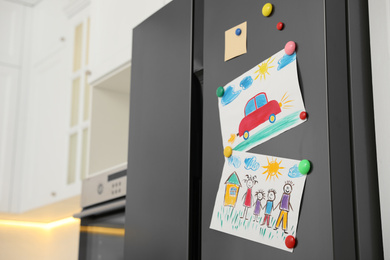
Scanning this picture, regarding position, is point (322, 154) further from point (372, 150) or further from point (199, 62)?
point (199, 62)

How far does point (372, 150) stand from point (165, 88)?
52 centimetres

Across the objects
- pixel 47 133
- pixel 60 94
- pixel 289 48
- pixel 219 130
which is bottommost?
pixel 219 130

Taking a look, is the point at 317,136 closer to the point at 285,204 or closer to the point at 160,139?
the point at 285,204

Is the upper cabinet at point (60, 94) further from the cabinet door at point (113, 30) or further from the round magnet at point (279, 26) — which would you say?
the round magnet at point (279, 26)

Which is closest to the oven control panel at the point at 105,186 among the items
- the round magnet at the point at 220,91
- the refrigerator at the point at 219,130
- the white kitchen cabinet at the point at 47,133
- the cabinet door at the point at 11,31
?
the refrigerator at the point at 219,130

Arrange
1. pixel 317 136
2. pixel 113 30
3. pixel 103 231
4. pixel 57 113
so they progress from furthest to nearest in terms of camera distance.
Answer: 1. pixel 57 113
2. pixel 113 30
3. pixel 103 231
4. pixel 317 136

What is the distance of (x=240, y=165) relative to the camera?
920 millimetres

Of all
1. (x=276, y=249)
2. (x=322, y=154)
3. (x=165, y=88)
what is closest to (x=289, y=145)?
(x=322, y=154)

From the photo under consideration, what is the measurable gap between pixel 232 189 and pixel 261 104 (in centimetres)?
17

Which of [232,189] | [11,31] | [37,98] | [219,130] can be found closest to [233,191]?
[232,189]

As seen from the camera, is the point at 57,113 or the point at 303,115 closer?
the point at 303,115

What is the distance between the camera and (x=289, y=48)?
0.86 metres

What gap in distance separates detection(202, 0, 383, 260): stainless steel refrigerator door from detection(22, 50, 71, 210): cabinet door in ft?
5.54

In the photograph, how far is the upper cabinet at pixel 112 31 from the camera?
1.78 m
